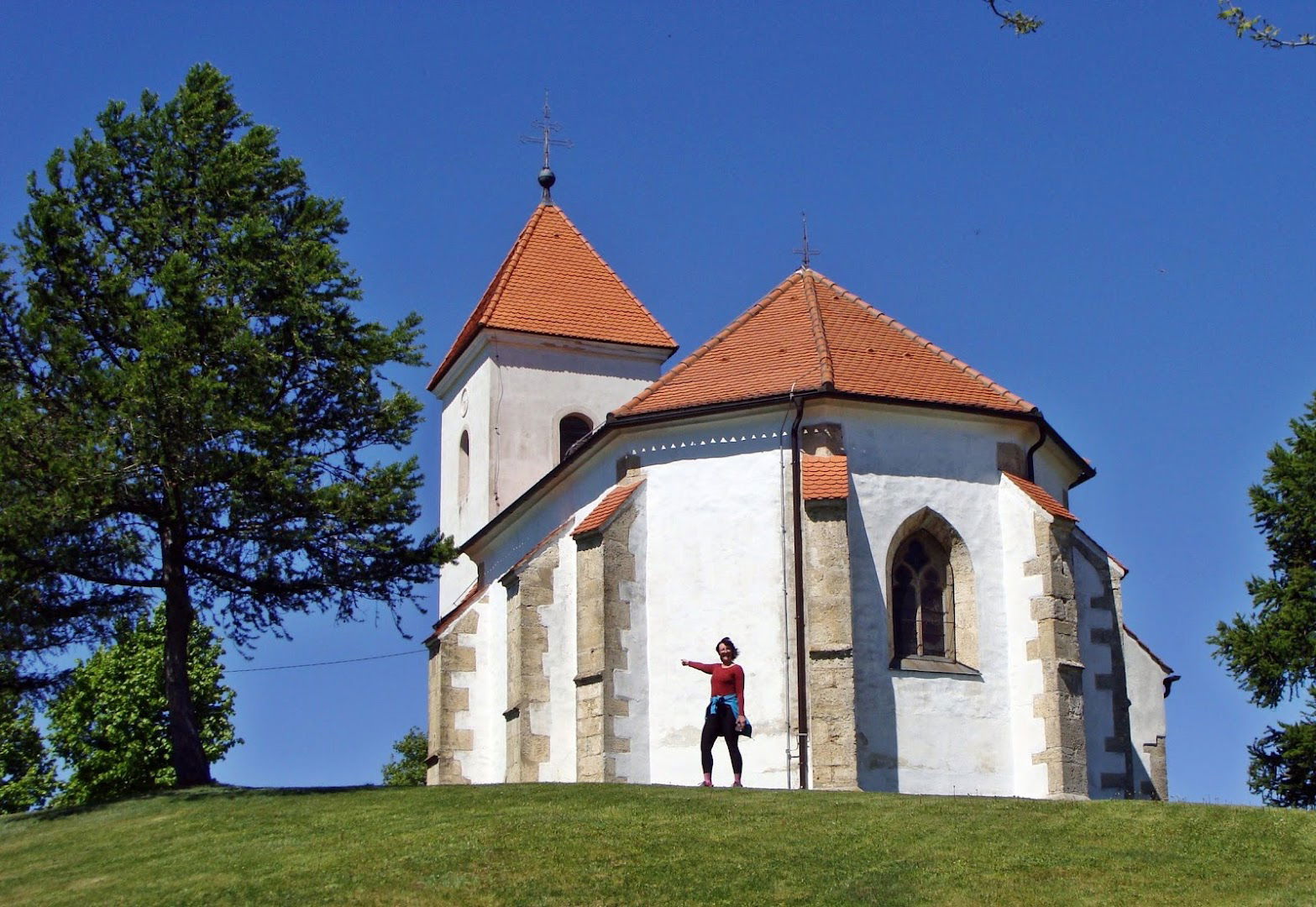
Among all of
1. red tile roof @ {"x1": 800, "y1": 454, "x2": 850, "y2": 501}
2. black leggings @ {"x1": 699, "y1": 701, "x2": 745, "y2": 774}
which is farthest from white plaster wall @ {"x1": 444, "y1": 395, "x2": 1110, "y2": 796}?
black leggings @ {"x1": 699, "y1": 701, "x2": 745, "y2": 774}

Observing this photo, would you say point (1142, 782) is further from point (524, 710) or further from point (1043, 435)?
point (524, 710)

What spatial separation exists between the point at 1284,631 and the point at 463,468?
1716cm

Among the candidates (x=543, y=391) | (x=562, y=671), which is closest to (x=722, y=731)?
(x=562, y=671)

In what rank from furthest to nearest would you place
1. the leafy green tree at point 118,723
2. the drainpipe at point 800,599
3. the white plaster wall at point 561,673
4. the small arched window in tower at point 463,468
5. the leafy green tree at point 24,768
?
the leafy green tree at point 24,768 → the leafy green tree at point 118,723 → the small arched window in tower at point 463,468 → the white plaster wall at point 561,673 → the drainpipe at point 800,599

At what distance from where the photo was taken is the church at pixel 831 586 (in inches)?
958

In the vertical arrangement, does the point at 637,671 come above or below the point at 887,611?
below

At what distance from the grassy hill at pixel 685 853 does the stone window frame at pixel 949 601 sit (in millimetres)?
4921

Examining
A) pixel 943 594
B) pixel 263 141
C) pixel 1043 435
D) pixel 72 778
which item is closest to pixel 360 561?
pixel 263 141

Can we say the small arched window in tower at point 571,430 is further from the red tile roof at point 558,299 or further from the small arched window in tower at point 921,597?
the small arched window in tower at point 921,597

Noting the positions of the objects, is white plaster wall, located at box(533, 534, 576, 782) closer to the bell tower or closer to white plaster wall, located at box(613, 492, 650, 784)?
white plaster wall, located at box(613, 492, 650, 784)

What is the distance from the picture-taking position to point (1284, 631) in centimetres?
3180

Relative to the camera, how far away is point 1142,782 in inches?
1117

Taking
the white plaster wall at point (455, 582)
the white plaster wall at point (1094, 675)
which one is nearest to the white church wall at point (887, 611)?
the white plaster wall at point (1094, 675)

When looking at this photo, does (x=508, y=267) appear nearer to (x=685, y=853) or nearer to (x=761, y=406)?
(x=761, y=406)
